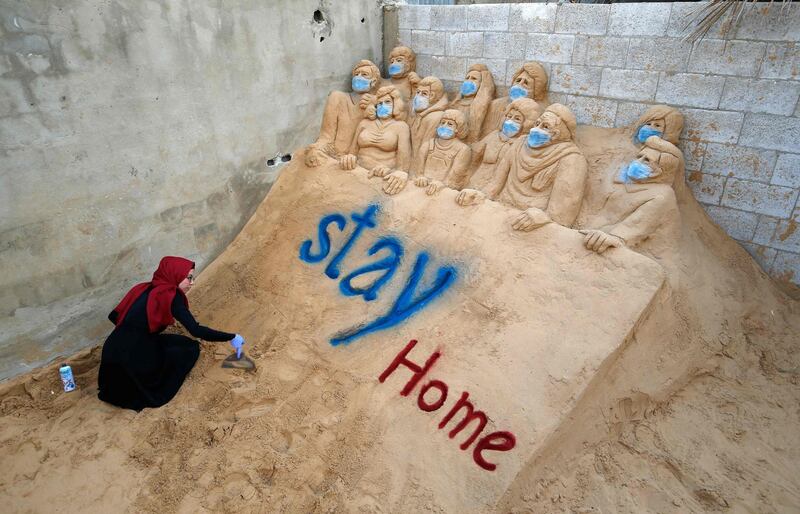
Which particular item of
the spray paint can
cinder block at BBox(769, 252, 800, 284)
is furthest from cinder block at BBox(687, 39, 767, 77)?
the spray paint can

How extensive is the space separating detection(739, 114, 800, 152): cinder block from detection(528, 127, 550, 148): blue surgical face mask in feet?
6.04

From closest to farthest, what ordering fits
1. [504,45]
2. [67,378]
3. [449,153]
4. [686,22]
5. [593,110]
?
[67,378] → [686,22] → [593,110] → [449,153] → [504,45]

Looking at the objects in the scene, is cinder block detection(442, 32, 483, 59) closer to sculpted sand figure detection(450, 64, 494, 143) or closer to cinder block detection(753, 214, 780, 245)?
sculpted sand figure detection(450, 64, 494, 143)

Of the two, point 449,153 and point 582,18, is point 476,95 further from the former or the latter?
point 582,18

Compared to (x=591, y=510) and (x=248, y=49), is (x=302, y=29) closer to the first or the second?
(x=248, y=49)

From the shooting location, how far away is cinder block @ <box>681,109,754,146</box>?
16.4ft

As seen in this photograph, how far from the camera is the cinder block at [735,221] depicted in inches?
205

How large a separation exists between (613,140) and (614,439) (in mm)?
3187

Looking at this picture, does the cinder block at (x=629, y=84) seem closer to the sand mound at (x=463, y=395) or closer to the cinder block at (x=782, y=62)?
the cinder block at (x=782, y=62)

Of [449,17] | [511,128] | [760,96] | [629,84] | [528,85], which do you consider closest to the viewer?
[760,96]

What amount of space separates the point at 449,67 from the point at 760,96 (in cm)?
346

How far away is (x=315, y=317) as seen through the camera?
4.92m

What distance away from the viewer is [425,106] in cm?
638

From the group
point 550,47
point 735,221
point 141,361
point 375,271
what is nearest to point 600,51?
point 550,47
